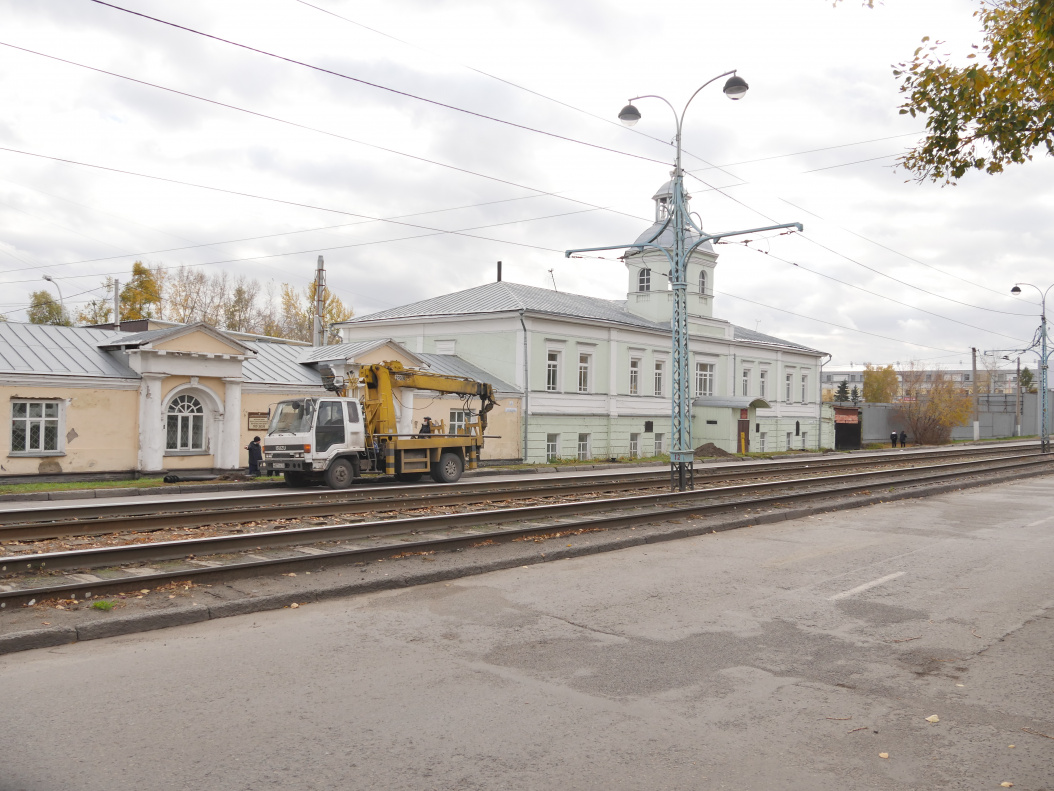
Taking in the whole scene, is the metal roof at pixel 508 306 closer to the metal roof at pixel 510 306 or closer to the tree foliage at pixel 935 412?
the metal roof at pixel 510 306

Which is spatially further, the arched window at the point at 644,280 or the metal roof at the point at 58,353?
the arched window at the point at 644,280

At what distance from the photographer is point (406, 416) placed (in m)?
31.3

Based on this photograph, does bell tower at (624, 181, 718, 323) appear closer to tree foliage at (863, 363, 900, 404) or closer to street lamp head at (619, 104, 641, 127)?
street lamp head at (619, 104, 641, 127)

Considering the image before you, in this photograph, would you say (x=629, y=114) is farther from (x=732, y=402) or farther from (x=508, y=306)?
(x=732, y=402)

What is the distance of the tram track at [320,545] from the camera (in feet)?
28.2

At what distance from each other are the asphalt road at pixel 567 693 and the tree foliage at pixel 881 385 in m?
95.2

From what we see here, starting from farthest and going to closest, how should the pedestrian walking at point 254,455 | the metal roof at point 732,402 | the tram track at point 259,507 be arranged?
the metal roof at point 732,402 < the pedestrian walking at point 254,455 < the tram track at point 259,507

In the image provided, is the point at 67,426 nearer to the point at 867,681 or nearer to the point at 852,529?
the point at 852,529

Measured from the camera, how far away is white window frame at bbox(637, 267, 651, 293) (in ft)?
159

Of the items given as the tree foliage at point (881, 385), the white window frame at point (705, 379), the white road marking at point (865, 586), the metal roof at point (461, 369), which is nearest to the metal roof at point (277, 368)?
the metal roof at point (461, 369)

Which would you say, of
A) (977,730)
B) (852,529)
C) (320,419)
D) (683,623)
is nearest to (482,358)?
(320,419)

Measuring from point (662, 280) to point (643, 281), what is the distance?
1.12 meters

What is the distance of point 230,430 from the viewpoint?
2683 cm

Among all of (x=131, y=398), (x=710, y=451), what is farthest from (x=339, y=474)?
(x=710, y=451)
